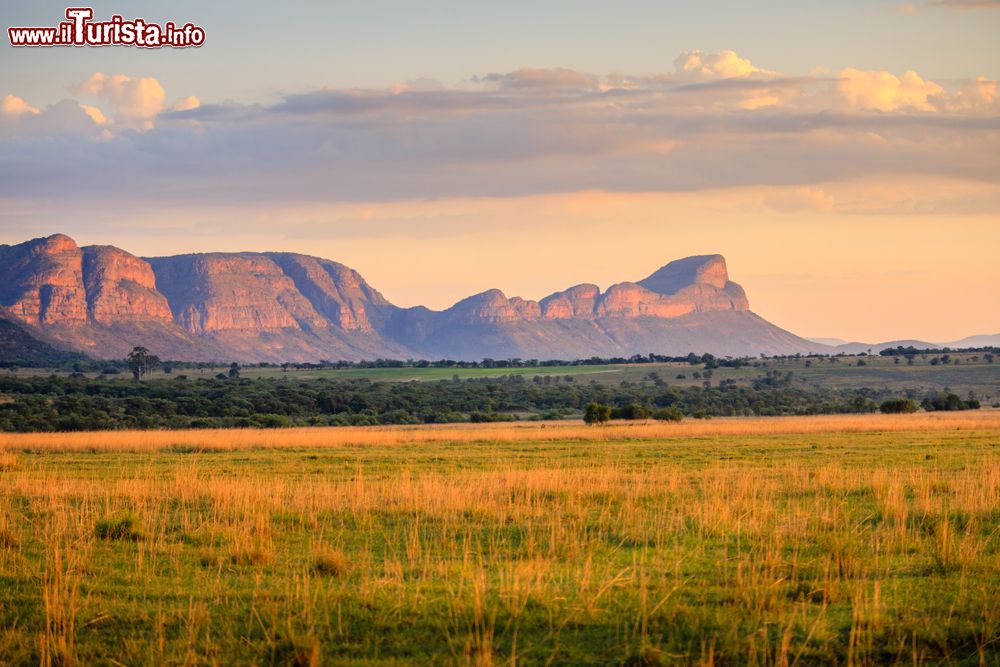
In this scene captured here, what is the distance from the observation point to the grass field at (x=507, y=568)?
8.85m

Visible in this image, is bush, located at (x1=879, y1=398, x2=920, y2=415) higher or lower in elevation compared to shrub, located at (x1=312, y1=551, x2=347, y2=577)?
lower

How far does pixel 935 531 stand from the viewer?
14.0m

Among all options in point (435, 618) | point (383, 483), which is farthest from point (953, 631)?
point (383, 483)

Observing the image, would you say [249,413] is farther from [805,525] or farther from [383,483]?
[805,525]

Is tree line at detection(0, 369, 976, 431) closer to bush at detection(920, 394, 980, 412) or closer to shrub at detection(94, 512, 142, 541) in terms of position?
bush at detection(920, 394, 980, 412)

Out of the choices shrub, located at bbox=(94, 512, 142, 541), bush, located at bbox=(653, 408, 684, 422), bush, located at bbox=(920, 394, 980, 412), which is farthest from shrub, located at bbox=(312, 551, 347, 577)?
bush, located at bbox=(920, 394, 980, 412)

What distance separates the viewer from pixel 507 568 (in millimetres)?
11516

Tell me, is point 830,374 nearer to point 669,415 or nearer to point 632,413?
point 669,415

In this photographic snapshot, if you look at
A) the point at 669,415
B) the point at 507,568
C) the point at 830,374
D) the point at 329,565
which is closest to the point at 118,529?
the point at 329,565

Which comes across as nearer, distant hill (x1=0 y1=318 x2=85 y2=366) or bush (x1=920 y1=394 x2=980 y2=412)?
bush (x1=920 y1=394 x2=980 y2=412)

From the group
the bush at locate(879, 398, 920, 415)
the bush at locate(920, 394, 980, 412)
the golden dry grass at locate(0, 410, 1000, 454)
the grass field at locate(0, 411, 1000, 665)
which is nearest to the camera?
the grass field at locate(0, 411, 1000, 665)

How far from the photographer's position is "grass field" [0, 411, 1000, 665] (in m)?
8.85

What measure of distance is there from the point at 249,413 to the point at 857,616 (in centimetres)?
5875

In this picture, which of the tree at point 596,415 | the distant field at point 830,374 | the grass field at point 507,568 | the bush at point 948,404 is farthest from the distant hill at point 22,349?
the grass field at point 507,568
